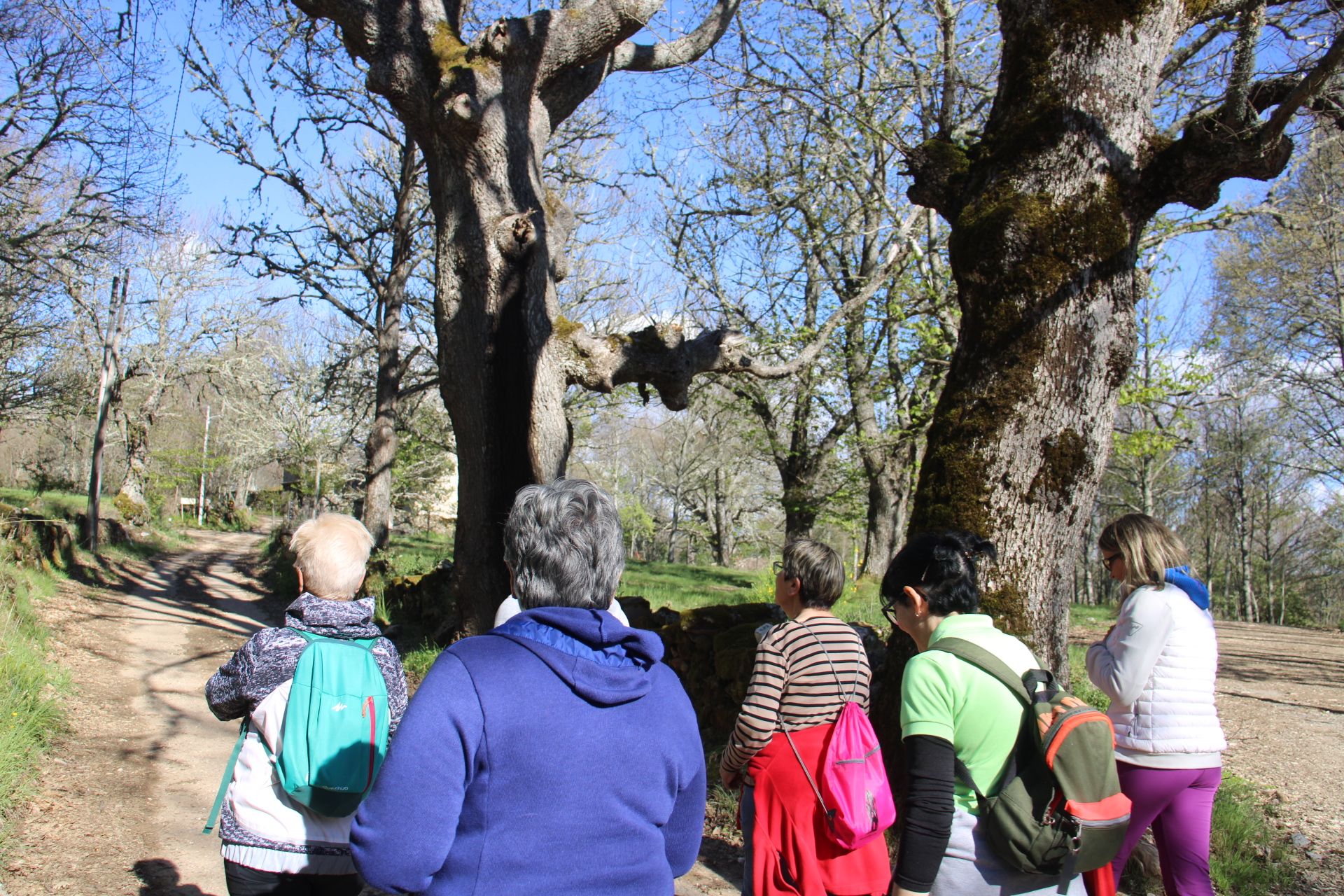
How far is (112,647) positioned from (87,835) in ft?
19.2

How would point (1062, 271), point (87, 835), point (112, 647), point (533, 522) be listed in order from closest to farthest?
point (533, 522) < point (1062, 271) < point (87, 835) < point (112, 647)

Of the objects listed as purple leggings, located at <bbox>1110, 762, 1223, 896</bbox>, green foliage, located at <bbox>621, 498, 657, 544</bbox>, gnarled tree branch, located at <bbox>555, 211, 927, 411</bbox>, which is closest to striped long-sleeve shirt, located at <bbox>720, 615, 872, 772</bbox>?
purple leggings, located at <bbox>1110, 762, 1223, 896</bbox>

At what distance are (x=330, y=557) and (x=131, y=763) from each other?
15.9 ft

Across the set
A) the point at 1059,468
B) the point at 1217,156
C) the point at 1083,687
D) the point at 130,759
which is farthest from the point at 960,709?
the point at 130,759

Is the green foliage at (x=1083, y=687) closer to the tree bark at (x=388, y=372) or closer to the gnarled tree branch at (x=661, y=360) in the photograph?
the gnarled tree branch at (x=661, y=360)

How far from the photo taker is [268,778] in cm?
244

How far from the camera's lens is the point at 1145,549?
126 inches

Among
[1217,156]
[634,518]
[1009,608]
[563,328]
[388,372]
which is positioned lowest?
[1009,608]

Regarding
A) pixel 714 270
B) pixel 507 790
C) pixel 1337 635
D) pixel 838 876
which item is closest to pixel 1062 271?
pixel 838 876

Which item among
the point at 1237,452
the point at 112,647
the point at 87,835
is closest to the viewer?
the point at 87,835

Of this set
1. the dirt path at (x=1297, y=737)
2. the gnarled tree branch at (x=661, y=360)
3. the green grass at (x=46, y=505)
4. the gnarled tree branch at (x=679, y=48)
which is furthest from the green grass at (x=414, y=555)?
the dirt path at (x=1297, y=737)

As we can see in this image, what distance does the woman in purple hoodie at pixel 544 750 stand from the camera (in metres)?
1.63

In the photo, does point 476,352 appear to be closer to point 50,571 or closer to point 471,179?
point 471,179

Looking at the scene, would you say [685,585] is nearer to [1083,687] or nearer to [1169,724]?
[1083,687]
